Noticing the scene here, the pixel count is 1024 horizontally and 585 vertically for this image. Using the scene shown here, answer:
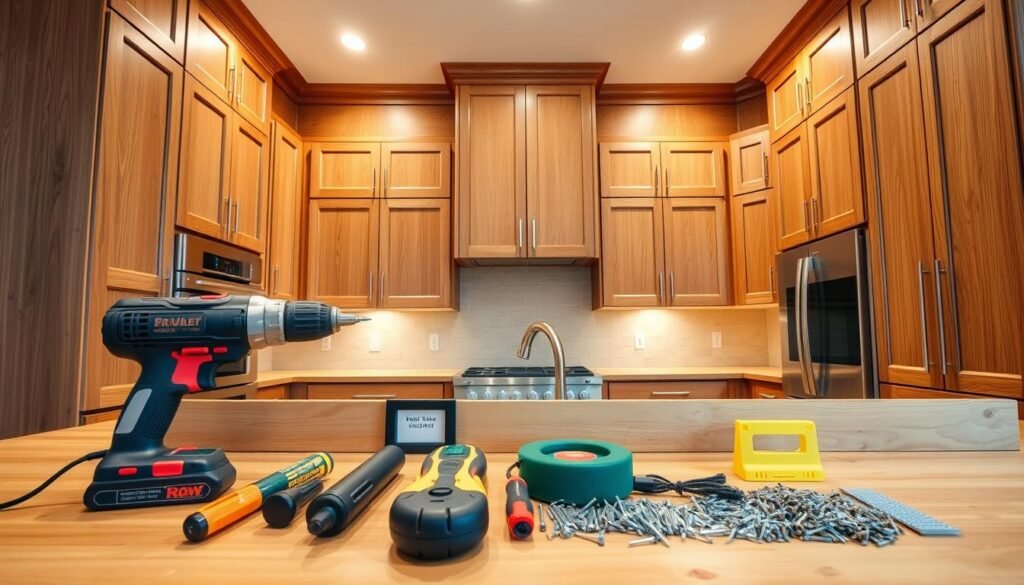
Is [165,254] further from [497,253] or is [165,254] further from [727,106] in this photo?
[727,106]

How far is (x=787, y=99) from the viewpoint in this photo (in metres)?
2.69

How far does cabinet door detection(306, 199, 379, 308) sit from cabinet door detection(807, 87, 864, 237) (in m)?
2.52

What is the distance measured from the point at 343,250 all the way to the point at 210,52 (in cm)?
122

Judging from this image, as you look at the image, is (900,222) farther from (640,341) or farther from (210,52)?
(210,52)

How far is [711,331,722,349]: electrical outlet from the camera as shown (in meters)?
3.22

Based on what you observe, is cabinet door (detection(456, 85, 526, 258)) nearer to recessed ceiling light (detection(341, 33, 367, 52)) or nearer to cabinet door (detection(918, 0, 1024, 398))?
recessed ceiling light (detection(341, 33, 367, 52))

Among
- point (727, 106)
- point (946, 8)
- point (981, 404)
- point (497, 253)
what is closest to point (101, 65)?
point (497, 253)

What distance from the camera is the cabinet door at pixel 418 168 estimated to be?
118 inches

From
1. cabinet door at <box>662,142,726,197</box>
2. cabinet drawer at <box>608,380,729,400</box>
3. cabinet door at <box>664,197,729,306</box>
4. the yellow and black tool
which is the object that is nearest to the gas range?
cabinet drawer at <box>608,380,729,400</box>

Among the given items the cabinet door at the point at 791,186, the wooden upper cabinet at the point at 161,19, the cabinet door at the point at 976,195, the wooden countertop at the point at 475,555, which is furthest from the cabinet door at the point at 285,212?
the cabinet door at the point at 976,195

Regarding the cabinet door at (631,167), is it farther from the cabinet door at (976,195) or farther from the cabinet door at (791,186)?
the cabinet door at (976,195)

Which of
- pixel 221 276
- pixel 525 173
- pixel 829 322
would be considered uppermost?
pixel 525 173

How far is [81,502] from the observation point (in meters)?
0.60

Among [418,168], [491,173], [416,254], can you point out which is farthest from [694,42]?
[416,254]
